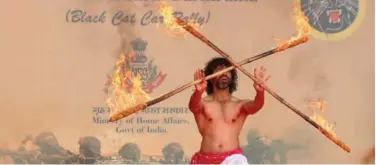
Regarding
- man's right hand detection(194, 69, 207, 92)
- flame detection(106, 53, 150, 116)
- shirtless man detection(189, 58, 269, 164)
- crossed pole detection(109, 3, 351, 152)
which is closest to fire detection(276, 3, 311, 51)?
crossed pole detection(109, 3, 351, 152)

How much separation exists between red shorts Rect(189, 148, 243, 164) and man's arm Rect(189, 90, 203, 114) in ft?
0.39

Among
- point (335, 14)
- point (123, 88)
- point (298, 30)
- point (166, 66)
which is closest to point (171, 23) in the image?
point (166, 66)

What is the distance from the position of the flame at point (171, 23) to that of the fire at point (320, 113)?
381 millimetres

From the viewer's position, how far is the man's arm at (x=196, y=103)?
2.50 m

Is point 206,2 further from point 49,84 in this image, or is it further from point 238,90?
point 49,84

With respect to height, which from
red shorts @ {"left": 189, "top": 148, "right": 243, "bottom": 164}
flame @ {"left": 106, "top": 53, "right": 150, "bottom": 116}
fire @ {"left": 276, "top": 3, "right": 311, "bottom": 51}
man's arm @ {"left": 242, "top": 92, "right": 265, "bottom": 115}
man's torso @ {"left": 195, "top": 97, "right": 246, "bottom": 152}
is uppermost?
fire @ {"left": 276, "top": 3, "right": 311, "bottom": 51}

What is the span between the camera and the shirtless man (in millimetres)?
2500

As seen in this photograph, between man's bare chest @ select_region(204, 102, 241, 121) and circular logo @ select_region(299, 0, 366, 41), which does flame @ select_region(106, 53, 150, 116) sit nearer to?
man's bare chest @ select_region(204, 102, 241, 121)

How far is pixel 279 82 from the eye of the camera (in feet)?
8.39

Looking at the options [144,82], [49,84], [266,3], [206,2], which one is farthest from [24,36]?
[266,3]

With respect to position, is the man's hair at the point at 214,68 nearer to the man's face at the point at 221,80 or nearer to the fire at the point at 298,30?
the man's face at the point at 221,80

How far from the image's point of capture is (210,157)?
2500mm

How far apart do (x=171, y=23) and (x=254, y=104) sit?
32cm

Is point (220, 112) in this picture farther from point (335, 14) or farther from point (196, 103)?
point (335, 14)
